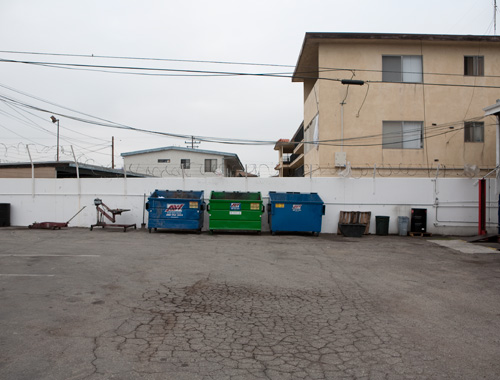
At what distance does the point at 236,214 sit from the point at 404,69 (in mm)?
10267

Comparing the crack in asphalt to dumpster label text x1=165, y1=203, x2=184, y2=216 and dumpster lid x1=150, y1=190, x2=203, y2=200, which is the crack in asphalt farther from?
dumpster lid x1=150, y1=190, x2=203, y2=200

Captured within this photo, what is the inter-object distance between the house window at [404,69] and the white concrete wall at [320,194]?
5.05m

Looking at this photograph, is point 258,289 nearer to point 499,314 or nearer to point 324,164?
→ point 499,314

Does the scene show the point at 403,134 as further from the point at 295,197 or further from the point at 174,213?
the point at 174,213

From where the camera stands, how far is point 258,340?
4035mm

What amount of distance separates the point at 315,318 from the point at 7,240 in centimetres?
1082

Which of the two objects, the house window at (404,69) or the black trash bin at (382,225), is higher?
the house window at (404,69)

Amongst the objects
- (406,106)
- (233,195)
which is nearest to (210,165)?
(233,195)

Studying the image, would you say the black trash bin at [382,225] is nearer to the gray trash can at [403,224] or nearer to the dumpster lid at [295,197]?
the gray trash can at [403,224]

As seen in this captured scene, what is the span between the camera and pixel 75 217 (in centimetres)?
1645

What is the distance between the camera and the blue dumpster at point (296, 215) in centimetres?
1416

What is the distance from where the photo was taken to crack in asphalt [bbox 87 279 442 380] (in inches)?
132

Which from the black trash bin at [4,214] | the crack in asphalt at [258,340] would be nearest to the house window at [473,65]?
the crack in asphalt at [258,340]

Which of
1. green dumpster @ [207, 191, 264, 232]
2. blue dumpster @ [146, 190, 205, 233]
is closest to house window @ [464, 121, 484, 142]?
green dumpster @ [207, 191, 264, 232]
